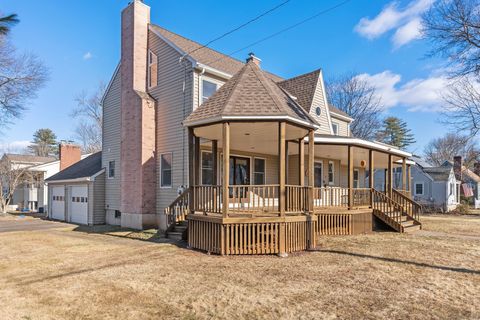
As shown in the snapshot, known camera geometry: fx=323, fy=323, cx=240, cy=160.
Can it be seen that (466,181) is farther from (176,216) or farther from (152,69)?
(176,216)

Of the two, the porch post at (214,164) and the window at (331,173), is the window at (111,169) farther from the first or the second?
the window at (331,173)

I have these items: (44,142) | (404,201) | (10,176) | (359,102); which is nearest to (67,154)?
(10,176)

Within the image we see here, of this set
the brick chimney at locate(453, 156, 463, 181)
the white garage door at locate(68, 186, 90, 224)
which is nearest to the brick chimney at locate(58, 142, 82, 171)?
the white garage door at locate(68, 186, 90, 224)

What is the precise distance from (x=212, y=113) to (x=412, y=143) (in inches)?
2487

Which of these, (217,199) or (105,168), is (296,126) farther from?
(105,168)

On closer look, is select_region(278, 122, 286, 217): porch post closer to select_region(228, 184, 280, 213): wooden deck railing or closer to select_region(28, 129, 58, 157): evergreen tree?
select_region(228, 184, 280, 213): wooden deck railing

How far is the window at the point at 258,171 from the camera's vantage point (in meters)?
16.0

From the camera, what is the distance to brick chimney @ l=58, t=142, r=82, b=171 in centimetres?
2614

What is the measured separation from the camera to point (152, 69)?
15594 mm

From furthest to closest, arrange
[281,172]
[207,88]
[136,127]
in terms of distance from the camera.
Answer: [136,127], [207,88], [281,172]

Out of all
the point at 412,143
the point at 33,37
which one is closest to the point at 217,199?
the point at 33,37

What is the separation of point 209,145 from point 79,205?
1003 cm

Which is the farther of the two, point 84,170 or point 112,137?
point 84,170

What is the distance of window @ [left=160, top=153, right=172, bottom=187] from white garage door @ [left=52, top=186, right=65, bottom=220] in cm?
993
